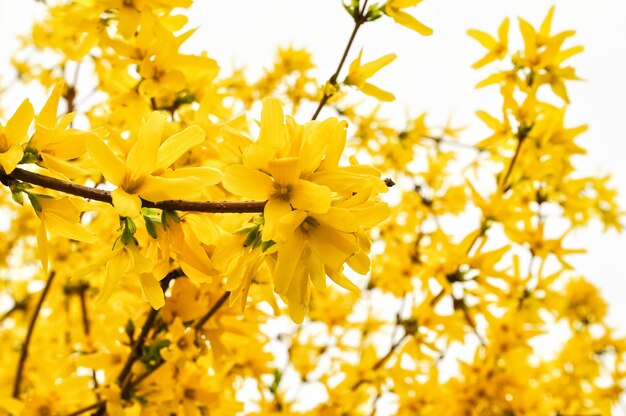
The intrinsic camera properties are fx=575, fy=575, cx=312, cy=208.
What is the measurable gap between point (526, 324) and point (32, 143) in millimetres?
2286

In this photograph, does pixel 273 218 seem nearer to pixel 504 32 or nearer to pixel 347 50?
pixel 347 50

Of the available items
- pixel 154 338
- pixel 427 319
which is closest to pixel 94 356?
pixel 154 338

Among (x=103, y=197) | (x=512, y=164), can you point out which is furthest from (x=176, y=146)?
(x=512, y=164)

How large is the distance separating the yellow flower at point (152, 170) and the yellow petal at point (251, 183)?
0.04 meters

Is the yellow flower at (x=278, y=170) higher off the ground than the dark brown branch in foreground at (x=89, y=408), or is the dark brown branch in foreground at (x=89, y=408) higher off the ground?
the yellow flower at (x=278, y=170)

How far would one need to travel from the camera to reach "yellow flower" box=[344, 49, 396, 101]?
4.99 feet

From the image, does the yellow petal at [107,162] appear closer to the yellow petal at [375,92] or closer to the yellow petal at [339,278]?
the yellow petal at [339,278]

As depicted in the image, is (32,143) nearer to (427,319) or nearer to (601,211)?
(427,319)

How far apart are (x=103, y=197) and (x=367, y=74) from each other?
0.92 meters

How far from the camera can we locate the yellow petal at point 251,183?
822mm

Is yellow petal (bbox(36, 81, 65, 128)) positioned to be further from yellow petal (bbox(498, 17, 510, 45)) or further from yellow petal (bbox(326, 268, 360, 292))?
yellow petal (bbox(498, 17, 510, 45))

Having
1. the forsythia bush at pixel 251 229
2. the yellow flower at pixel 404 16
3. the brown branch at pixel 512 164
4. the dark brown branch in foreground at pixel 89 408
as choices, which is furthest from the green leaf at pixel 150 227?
the brown branch at pixel 512 164

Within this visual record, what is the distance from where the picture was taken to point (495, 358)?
258cm

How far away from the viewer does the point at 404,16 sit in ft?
4.98
